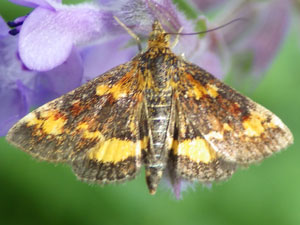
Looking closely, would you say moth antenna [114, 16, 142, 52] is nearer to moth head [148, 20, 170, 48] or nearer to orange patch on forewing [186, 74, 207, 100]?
moth head [148, 20, 170, 48]

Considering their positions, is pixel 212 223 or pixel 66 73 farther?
pixel 212 223

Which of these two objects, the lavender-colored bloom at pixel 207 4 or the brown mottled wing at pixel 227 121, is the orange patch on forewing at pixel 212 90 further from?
the lavender-colored bloom at pixel 207 4

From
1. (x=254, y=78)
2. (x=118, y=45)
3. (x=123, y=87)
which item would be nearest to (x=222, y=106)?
(x=123, y=87)

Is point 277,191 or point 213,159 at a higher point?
point 213,159

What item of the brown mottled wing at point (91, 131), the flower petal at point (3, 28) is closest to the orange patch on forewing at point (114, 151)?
the brown mottled wing at point (91, 131)

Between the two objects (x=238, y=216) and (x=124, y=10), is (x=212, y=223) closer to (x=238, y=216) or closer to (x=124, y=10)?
(x=238, y=216)

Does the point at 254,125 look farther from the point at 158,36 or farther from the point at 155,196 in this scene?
the point at 155,196
